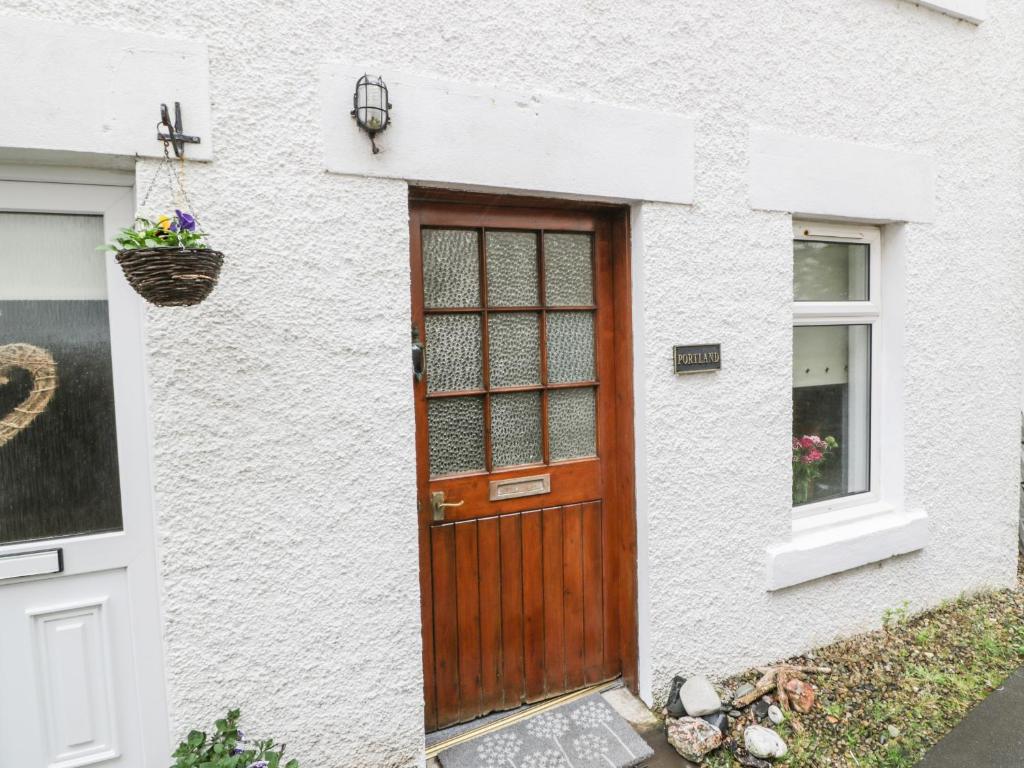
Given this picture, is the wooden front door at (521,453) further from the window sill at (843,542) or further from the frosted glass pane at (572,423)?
the window sill at (843,542)

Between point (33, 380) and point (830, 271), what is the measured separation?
3.93 meters

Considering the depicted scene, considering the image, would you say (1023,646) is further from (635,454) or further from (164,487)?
(164,487)

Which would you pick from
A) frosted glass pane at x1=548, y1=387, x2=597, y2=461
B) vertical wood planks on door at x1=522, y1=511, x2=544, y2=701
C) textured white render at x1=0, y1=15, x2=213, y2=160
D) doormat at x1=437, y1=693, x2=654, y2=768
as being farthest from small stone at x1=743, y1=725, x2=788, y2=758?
textured white render at x1=0, y1=15, x2=213, y2=160

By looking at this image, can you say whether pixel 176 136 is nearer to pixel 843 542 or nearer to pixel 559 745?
pixel 559 745

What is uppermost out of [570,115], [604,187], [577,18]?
[577,18]

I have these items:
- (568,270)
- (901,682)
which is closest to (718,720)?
(901,682)

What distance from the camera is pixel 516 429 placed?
282 cm

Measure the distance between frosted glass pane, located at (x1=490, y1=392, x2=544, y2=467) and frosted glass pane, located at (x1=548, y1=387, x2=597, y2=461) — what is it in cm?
7

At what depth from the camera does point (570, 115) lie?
2.60m

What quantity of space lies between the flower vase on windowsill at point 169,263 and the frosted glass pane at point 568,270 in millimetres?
1508

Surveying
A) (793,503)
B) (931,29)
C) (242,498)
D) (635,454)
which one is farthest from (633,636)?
(931,29)

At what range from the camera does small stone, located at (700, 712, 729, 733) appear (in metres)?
2.77

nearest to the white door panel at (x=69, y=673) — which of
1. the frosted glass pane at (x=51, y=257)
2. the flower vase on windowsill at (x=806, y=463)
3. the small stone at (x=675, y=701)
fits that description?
the frosted glass pane at (x=51, y=257)

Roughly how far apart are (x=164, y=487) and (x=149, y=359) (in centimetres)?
44
